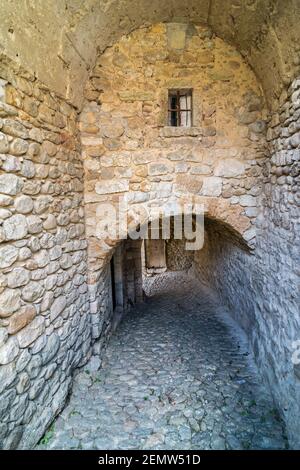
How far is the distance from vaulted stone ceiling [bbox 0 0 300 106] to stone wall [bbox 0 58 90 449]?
0.22 meters

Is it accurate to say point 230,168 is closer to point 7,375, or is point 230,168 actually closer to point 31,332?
point 31,332

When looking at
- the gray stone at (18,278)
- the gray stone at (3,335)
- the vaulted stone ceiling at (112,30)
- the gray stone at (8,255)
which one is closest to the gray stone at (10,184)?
the gray stone at (8,255)

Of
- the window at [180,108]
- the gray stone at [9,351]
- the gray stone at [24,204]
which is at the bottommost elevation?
the gray stone at [9,351]

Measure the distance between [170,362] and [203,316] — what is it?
1.62 m

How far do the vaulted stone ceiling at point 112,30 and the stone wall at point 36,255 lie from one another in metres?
0.22

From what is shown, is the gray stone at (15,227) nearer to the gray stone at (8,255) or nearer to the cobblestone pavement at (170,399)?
the gray stone at (8,255)

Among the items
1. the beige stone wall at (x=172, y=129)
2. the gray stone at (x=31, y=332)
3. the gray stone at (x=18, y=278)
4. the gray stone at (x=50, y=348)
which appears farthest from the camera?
the beige stone wall at (x=172, y=129)

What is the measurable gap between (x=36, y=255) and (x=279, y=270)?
7.50 feet

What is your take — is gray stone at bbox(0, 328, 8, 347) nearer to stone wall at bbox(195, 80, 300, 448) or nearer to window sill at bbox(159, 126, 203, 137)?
stone wall at bbox(195, 80, 300, 448)

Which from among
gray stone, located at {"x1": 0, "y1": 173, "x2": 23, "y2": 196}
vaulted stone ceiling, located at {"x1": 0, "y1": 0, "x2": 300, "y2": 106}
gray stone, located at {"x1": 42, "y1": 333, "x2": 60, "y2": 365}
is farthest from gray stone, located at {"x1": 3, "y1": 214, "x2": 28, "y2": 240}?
vaulted stone ceiling, located at {"x1": 0, "y1": 0, "x2": 300, "y2": 106}

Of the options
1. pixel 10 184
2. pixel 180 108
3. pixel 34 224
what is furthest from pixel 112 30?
pixel 34 224

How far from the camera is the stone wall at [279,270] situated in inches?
91.6

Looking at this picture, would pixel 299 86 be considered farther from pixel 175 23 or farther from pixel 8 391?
pixel 8 391

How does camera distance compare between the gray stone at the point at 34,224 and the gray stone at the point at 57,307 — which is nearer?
the gray stone at the point at 34,224
